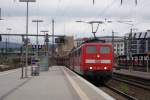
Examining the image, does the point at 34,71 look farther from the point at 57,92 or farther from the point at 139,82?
the point at 57,92

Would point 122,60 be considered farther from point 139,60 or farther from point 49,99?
point 49,99

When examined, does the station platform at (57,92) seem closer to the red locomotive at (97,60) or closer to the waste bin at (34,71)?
the red locomotive at (97,60)

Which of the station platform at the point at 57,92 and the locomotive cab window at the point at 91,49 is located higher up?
the locomotive cab window at the point at 91,49

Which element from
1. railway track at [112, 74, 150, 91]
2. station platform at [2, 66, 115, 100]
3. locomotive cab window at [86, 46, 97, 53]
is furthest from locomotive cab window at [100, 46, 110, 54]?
station platform at [2, 66, 115, 100]

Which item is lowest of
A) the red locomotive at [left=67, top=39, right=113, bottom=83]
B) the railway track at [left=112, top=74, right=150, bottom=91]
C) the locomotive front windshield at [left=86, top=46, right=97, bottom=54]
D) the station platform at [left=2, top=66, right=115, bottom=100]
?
the railway track at [left=112, top=74, right=150, bottom=91]

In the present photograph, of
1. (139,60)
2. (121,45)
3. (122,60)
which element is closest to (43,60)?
(139,60)

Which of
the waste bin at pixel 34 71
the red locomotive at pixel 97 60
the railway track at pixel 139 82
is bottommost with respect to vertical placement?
the railway track at pixel 139 82

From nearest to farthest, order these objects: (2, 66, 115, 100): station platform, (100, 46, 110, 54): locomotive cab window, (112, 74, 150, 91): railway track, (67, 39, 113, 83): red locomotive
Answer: (2, 66, 115, 100): station platform < (67, 39, 113, 83): red locomotive < (112, 74, 150, 91): railway track < (100, 46, 110, 54): locomotive cab window

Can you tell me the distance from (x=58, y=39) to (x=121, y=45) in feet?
238

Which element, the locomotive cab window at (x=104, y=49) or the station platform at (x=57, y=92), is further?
the locomotive cab window at (x=104, y=49)

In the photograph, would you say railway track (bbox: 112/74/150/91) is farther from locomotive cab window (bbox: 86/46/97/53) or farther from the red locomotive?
locomotive cab window (bbox: 86/46/97/53)

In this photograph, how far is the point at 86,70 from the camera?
32.0 metres

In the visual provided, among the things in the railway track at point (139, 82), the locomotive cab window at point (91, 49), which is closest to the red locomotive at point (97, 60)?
the locomotive cab window at point (91, 49)

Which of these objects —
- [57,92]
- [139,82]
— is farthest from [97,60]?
[57,92]
